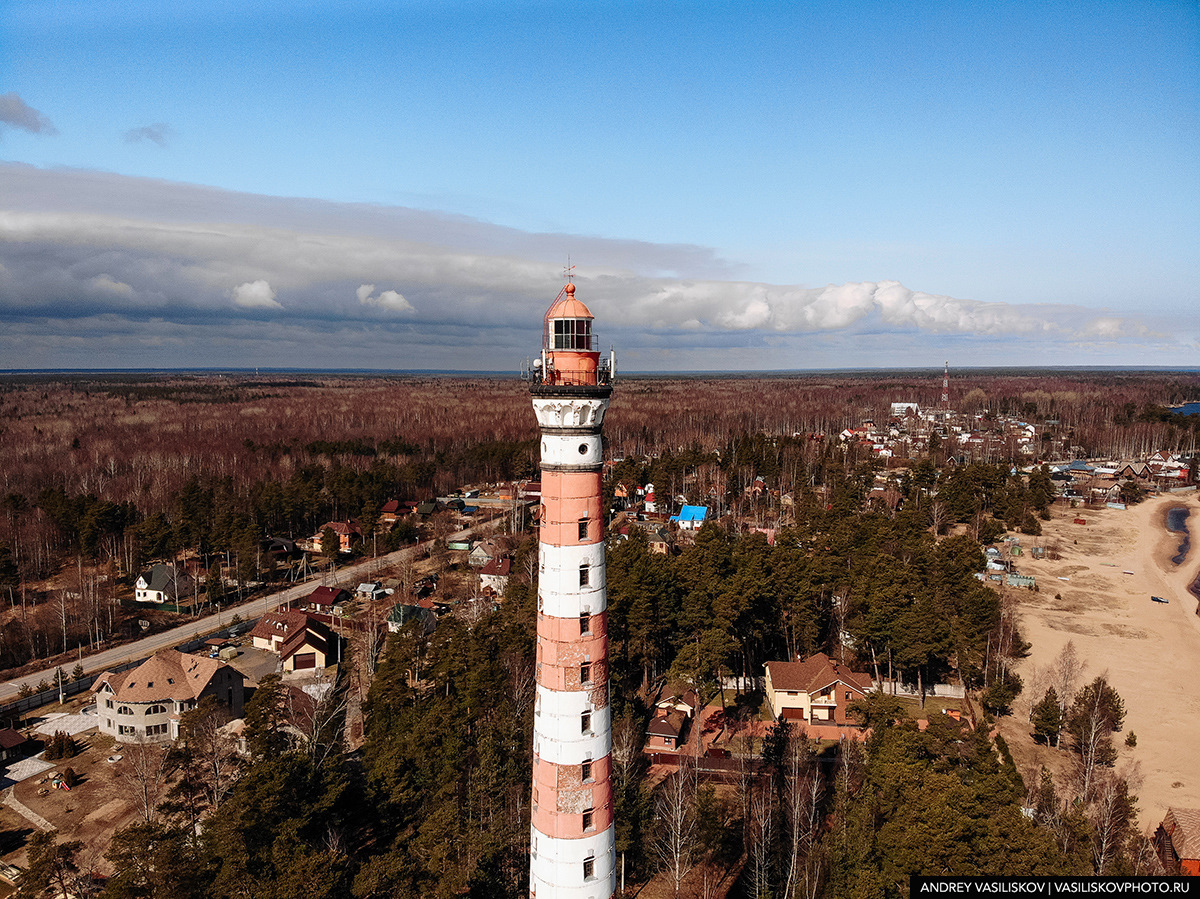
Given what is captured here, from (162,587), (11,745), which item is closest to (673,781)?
(11,745)

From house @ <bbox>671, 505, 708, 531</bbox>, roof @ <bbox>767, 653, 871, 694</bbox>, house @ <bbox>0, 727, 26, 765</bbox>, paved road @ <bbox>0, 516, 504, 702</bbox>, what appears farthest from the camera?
house @ <bbox>671, 505, 708, 531</bbox>

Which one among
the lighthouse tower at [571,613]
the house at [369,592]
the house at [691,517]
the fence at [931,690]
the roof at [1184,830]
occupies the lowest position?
the house at [369,592]

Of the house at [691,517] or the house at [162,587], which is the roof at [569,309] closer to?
the house at [162,587]

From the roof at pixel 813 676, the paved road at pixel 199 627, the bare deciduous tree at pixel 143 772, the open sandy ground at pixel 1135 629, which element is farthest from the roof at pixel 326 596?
the open sandy ground at pixel 1135 629

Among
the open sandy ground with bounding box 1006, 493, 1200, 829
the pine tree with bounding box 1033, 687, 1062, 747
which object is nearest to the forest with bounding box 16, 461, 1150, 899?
the pine tree with bounding box 1033, 687, 1062, 747

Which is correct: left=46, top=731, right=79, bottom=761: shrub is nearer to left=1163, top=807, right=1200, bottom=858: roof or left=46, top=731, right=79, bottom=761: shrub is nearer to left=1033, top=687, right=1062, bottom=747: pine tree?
left=1163, top=807, right=1200, bottom=858: roof

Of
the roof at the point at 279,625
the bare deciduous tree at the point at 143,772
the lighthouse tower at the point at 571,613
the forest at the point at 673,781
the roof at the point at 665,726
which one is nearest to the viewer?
the lighthouse tower at the point at 571,613

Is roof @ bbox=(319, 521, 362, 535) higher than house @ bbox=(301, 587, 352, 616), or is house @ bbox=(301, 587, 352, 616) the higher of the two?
roof @ bbox=(319, 521, 362, 535)

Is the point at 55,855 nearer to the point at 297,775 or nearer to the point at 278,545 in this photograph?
the point at 297,775
